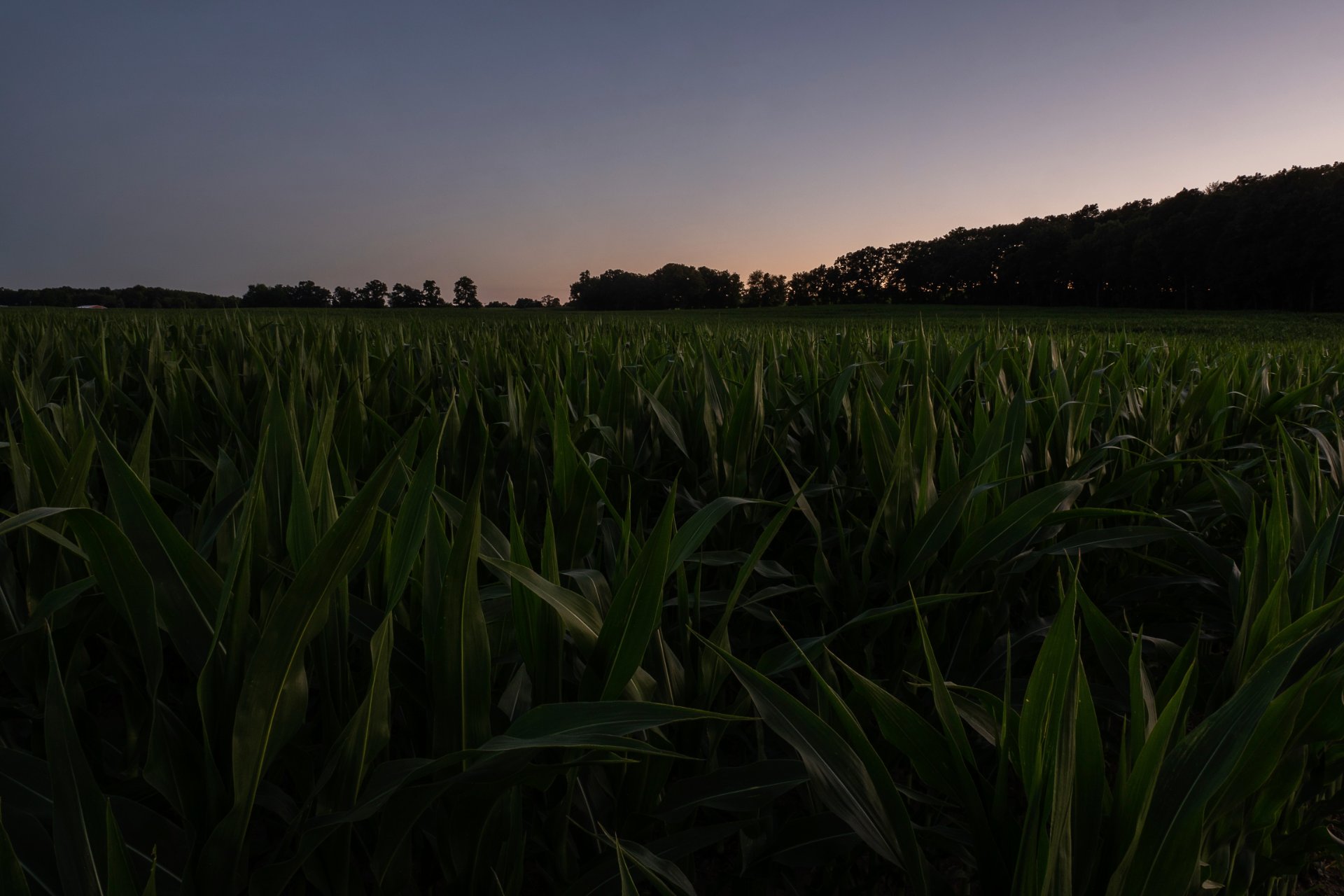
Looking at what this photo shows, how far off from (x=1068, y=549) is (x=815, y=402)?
0.87 meters

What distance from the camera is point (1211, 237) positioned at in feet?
143

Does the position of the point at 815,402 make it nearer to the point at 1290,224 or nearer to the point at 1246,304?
the point at 1290,224

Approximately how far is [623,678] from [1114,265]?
60084mm

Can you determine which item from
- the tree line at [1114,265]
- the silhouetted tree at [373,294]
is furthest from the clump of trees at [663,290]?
the silhouetted tree at [373,294]

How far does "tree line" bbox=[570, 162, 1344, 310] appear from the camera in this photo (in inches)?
1581

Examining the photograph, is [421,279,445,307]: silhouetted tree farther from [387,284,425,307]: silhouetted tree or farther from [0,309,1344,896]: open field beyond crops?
[0,309,1344,896]: open field beyond crops

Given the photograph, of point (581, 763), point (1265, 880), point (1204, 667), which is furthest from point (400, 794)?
point (1204, 667)

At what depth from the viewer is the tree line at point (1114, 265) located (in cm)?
4016

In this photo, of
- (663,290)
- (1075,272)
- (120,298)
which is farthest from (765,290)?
(120,298)

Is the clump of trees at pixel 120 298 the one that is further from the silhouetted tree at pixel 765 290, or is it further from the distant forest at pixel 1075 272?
the silhouetted tree at pixel 765 290

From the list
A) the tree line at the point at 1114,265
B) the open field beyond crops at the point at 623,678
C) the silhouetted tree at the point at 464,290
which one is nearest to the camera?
the open field beyond crops at the point at 623,678

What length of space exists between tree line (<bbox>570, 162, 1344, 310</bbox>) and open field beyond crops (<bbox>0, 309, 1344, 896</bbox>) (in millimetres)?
52579

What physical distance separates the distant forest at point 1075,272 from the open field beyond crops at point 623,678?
Result: 48.9m

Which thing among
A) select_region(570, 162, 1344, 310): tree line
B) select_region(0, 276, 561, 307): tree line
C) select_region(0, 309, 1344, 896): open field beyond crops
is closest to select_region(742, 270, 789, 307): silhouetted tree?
select_region(570, 162, 1344, 310): tree line
